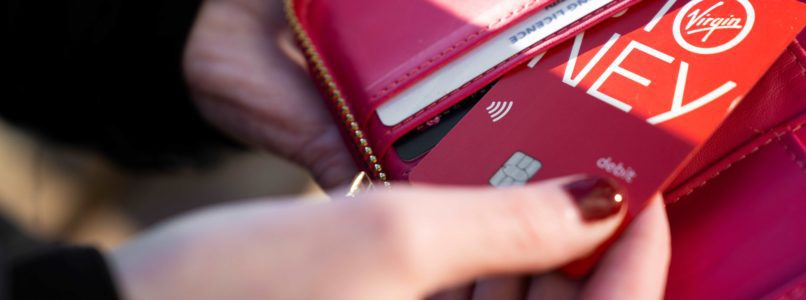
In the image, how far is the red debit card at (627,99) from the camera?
48 cm

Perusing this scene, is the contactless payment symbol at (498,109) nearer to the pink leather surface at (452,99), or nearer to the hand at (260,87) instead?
the pink leather surface at (452,99)

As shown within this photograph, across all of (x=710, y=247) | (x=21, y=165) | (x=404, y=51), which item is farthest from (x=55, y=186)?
(x=710, y=247)

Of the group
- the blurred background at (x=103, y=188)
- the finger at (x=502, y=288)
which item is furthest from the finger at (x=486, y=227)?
the blurred background at (x=103, y=188)

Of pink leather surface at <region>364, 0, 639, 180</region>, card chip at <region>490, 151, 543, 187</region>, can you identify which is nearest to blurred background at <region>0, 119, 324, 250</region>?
pink leather surface at <region>364, 0, 639, 180</region>

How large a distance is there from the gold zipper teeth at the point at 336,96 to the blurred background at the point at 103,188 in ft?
1.12

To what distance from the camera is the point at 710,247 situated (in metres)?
0.51

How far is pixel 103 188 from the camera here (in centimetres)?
105

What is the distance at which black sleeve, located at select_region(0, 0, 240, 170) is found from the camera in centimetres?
78

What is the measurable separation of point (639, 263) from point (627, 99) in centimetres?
12

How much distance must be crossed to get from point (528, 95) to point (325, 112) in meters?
0.26

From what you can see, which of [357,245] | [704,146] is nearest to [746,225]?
[704,146]

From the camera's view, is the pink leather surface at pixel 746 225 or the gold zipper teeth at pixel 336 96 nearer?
the pink leather surface at pixel 746 225

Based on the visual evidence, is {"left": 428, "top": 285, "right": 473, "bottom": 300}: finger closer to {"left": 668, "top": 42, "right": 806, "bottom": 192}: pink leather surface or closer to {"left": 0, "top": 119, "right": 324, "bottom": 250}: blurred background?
{"left": 668, "top": 42, "right": 806, "bottom": 192}: pink leather surface

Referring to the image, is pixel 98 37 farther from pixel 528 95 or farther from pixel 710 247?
pixel 710 247
